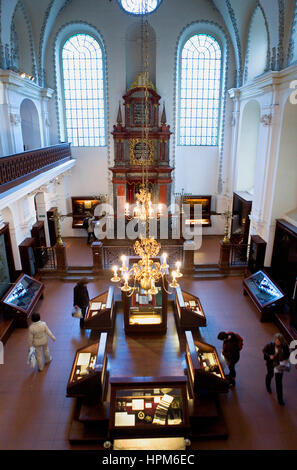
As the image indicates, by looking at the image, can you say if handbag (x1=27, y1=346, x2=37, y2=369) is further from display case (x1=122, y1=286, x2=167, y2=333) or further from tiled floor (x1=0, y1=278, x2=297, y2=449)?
display case (x1=122, y1=286, x2=167, y2=333)

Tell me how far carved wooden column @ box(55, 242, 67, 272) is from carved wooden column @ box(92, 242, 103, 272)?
3.25 ft

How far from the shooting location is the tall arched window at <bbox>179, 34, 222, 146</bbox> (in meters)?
14.0

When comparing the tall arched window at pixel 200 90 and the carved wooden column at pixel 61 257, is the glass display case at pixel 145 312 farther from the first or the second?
the tall arched window at pixel 200 90

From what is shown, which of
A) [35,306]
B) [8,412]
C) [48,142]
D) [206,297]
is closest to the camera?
[8,412]

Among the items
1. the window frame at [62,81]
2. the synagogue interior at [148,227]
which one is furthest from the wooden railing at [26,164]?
the window frame at [62,81]

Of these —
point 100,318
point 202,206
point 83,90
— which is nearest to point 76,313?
point 100,318

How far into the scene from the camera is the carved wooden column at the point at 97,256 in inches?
432

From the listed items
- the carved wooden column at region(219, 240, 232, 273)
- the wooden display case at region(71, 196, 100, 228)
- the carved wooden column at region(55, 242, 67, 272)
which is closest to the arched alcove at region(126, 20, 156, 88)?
the wooden display case at region(71, 196, 100, 228)

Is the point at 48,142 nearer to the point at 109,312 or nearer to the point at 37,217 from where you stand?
the point at 37,217

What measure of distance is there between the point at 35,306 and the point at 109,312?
242 centimetres

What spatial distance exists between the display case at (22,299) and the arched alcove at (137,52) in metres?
9.55
